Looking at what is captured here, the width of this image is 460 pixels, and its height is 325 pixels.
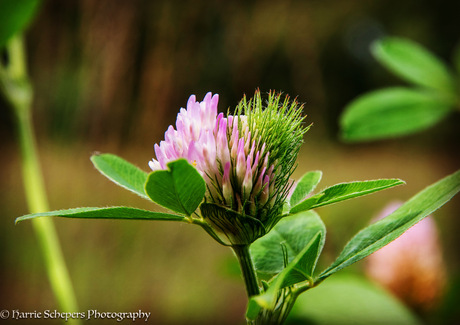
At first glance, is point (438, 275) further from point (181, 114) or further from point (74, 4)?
point (74, 4)

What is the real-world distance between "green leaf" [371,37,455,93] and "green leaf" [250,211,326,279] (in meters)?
0.32

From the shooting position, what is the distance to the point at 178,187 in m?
0.20

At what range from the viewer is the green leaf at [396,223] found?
214 mm

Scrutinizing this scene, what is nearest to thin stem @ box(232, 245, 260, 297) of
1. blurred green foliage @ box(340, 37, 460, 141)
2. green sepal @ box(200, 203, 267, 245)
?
green sepal @ box(200, 203, 267, 245)

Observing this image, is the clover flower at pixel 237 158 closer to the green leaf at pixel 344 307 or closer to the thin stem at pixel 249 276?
the thin stem at pixel 249 276

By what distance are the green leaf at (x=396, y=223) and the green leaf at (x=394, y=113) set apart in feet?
0.89

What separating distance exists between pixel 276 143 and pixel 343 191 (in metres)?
0.04

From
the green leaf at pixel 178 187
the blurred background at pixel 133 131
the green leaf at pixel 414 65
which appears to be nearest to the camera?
the green leaf at pixel 178 187

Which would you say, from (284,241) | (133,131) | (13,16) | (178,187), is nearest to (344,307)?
(284,241)

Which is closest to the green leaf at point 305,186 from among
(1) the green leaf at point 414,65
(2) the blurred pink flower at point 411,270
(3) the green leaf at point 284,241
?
(3) the green leaf at point 284,241

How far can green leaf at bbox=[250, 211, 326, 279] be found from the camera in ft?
0.89

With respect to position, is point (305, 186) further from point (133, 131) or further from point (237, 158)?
point (133, 131)

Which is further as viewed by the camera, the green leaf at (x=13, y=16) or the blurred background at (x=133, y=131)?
the blurred background at (x=133, y=131)

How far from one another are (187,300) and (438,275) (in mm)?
1975
